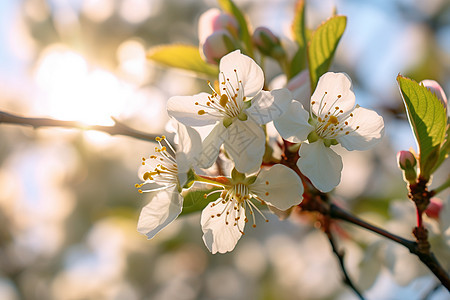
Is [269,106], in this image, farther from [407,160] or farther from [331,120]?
[407,160]

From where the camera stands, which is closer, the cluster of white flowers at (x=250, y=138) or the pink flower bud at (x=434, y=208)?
the cluster of white flowers at (x=250, y=138)

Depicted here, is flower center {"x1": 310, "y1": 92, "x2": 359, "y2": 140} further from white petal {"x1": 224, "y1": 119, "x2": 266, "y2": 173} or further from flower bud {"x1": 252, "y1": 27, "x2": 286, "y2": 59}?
flower bud {"x1": 252, "y1": 27, "x2": 286, "y2": 59}

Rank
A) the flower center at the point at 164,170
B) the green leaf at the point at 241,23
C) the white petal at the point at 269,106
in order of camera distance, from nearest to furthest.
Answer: the white petal at the point at 269,106, the flower center at the point at 164,170, the green leaf at the point at 241,23

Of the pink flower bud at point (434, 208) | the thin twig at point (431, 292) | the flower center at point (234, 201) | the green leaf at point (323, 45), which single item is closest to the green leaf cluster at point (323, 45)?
the green leaf at point (323, 45)

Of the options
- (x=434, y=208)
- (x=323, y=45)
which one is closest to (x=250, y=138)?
(x=323, y=45)

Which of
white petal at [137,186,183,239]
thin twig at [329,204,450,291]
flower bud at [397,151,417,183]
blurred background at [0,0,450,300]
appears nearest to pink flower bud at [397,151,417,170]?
flower bud at [397,151,417,183]

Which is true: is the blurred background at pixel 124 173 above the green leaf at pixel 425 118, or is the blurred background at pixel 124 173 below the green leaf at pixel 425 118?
below

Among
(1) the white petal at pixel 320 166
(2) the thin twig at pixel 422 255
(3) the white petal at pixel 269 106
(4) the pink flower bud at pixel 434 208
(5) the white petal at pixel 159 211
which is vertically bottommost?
(4) the pink flower bud at pixel 434 208

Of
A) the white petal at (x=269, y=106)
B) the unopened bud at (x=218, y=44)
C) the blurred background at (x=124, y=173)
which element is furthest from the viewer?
the blurred background at (x=124, y=173)

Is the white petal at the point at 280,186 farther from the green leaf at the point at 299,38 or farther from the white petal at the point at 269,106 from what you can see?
the green leaf at the point at 299,38
